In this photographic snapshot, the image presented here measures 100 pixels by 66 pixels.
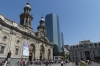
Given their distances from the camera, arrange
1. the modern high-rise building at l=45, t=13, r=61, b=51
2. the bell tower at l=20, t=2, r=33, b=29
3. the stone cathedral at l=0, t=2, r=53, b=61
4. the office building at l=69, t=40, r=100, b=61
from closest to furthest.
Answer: the stone cathedral at l=0, t=2, r=53, b=61 → the bell tower at l=20, t=2, r=33, b=29 → the office building at l=69, t=40, r=100, b=61 → the modern high-rise building at l=45, t=13, r=61, b=51

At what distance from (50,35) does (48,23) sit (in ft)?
69.9

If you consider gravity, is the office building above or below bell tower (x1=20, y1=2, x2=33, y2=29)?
below

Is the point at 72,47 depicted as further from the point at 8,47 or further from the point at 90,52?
the point at 8,47

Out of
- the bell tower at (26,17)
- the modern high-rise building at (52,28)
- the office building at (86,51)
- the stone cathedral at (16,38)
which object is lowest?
the office building at (86,51)

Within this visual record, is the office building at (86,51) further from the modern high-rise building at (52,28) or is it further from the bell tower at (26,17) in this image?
the modern high-rise building at (52,28)

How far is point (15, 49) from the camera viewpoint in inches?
1091

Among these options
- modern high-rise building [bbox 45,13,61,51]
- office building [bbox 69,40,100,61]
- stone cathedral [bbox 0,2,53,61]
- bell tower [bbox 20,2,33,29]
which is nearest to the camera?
stone cathedral [bbox 0,2,53,61]

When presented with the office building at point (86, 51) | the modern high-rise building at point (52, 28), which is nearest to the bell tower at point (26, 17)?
the office building at point (86, 51)

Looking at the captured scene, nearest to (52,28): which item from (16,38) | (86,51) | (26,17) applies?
(86,51)

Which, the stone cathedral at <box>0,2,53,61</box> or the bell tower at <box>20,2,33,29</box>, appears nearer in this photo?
the stone cathedral at <box>0,2,53,61</box>

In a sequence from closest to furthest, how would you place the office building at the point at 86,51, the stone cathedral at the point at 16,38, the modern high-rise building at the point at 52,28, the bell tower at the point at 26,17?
the stone cathedral at the point at 16,38, the bell tower at the point at 26,17, the office building at the point at 86,51, the modern high-rise building at the point at 52,28

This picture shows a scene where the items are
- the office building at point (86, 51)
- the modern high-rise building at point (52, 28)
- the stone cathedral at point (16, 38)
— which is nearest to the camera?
the stone cathedral at point (16, 38)

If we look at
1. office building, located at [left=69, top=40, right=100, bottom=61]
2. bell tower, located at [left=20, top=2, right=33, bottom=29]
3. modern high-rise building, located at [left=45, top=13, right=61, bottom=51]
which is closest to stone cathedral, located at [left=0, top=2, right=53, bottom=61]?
bell tower, located at [left=20, top=2, right=33, bottom=29]

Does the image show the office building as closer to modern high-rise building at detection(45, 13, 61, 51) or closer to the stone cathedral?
the stone cathedral
